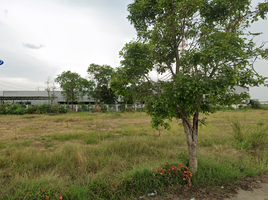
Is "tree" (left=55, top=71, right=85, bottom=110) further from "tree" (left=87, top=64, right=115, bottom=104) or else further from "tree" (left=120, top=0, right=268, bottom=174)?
"tree" (left=120, top=0, right=268, bottom=174)

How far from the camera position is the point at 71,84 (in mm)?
31578

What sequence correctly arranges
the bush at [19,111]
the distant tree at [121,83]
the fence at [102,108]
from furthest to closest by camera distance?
the fence at [102,108] < the bush at [19,111] < the distant tree at [121,83]

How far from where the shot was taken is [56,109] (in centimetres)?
2402

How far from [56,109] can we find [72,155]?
860 inches

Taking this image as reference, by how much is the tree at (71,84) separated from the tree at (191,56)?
29.6 meters

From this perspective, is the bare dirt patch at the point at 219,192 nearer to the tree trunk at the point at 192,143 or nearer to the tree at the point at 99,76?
the tree trunk at the point at 192,143

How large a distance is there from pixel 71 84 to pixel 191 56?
31.5 meters

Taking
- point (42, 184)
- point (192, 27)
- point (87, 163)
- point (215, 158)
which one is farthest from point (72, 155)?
point (192, 27)

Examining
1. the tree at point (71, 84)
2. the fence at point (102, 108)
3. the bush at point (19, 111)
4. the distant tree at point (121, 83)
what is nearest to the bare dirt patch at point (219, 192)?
the distant tree at point (121, 83)

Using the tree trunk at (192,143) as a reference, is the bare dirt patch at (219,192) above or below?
below

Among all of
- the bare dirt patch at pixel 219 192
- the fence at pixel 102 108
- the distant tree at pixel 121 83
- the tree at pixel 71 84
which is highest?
the tree at pixel 71 84

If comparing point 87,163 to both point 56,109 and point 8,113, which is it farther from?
point 8,113

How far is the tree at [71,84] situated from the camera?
31453 millimetres

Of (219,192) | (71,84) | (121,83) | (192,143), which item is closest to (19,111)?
(71,84)
